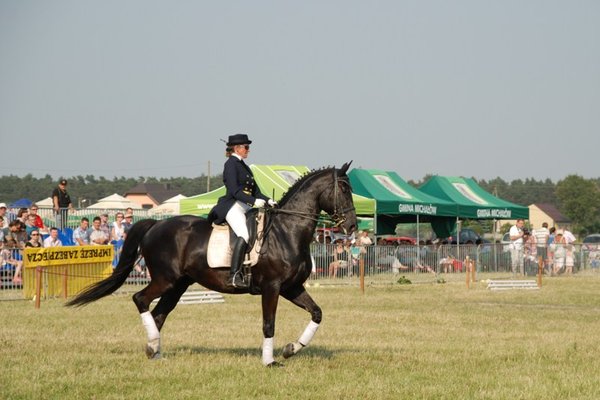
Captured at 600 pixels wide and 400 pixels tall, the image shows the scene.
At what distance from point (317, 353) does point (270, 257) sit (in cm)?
193

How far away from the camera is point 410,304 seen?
23922 millimetres

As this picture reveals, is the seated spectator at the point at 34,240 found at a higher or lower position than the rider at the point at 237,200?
lower

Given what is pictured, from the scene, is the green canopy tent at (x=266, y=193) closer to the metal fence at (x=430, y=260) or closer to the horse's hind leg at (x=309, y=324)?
the metal fence at (x=430, y=260)

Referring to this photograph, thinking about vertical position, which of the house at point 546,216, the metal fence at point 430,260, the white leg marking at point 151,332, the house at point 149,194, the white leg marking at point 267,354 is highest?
the house at point 149,194

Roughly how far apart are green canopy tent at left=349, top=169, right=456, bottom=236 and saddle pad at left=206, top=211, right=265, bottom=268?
24.6 metres

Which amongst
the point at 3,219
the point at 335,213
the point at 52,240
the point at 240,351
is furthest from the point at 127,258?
the point at 3,219

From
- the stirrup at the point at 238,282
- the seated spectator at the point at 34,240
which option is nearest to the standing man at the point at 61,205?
the seated spectator at the point at 34,240

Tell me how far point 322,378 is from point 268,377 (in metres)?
0.60

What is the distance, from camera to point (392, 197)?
127 ft

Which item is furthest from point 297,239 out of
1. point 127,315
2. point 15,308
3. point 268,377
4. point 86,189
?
point 86,189

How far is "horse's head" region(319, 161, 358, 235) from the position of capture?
12.4 metres

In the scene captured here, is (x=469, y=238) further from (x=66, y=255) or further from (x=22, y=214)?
(x=66, y=255)

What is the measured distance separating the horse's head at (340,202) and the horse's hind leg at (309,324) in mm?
999

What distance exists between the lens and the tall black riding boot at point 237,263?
12.3 meters
